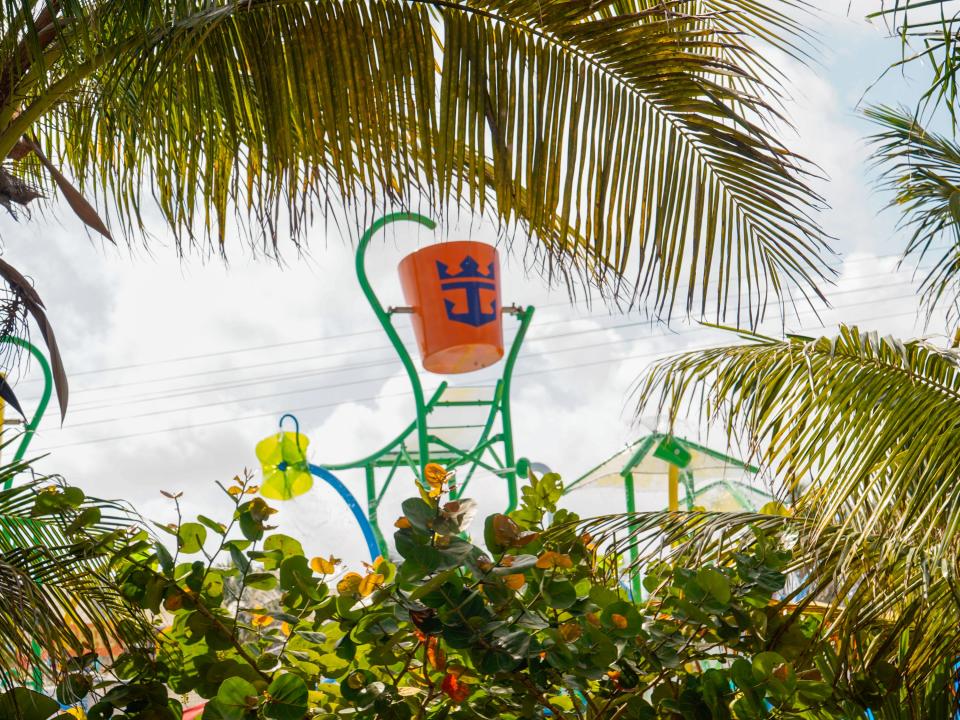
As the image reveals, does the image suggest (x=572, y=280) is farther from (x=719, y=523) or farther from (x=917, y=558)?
(x=917, y=558)

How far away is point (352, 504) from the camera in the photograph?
36.2 feet

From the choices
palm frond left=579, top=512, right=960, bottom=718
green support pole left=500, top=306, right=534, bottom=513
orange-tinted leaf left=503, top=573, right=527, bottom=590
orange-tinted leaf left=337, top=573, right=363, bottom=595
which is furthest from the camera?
green support pole left=500, top=306, right=534, bottom=513

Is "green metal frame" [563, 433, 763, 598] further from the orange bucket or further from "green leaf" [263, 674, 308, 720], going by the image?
"green leaf" [263, 674, 308, 720]

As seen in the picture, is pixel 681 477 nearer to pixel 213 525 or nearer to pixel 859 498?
pixel 859 498

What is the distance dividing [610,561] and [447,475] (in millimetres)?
1097

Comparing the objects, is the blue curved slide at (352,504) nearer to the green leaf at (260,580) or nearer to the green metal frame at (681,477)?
the green metal frame at (681,477)

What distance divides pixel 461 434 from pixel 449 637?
8.50m

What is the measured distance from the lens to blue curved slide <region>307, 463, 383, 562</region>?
1077 centimetres

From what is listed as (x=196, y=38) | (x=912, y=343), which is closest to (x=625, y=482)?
(x=912, y=343)

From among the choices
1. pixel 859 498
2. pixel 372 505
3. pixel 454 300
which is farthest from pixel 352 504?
pixel 859 498

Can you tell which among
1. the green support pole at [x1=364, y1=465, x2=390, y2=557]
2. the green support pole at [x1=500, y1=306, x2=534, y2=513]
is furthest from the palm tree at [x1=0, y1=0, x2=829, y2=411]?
the green support pole at [x1=364, y1=465, x2=390, y2=557]

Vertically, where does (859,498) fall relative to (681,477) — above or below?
above

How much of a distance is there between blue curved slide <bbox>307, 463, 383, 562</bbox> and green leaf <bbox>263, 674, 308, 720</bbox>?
872 centimetres

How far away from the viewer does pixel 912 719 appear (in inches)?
108
